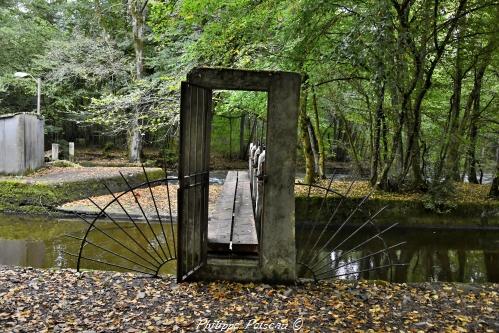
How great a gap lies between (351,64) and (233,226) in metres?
4.29

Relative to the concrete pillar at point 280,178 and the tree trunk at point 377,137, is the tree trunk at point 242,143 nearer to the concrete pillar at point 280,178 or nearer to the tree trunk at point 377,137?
the tree trunk at point 377,137

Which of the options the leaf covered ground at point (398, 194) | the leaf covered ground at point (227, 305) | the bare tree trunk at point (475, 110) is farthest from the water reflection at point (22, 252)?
the bare tree trunk at point (475, 110)

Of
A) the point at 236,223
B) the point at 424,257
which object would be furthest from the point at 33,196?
the point at 424,257

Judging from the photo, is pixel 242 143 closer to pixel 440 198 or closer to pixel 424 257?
pixel 440 198

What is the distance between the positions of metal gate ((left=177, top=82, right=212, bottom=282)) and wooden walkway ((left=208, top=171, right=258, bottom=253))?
13.4 inches

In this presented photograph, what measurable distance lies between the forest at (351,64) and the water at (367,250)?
6.14 feet

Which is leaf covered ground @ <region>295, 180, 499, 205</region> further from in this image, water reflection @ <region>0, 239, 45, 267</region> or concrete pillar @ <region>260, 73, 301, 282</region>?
water reflection @ <region>0, 239, 45, 267</region>

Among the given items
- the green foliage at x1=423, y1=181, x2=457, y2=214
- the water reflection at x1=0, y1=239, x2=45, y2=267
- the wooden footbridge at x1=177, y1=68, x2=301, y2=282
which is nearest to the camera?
the wooden footbridge at x1=177, y1=68, x2=301, y2=282

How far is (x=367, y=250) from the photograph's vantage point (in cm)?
932

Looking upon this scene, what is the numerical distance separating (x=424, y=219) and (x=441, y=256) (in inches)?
94.3

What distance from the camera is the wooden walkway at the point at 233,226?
541cm

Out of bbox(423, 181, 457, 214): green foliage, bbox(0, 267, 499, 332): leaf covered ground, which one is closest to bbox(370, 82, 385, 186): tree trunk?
bbox(423, 181, 457, 214): green foliage

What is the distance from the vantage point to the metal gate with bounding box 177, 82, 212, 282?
4668 mm

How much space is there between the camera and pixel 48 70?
19.7 m
